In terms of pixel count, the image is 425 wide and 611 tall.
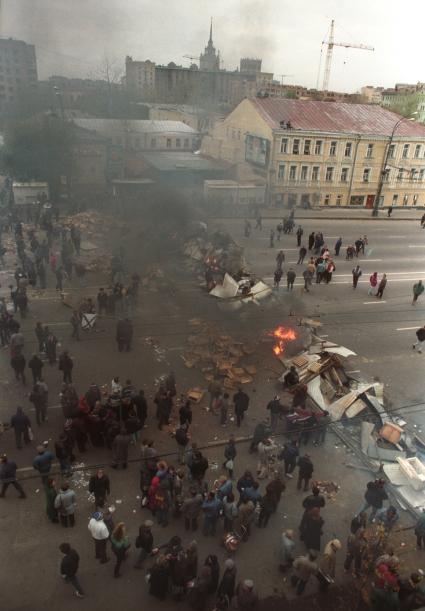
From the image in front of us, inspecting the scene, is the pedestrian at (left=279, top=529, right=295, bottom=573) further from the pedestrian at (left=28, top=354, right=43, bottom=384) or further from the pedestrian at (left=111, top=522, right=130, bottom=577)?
the pedestrian at (left=28, top=354, right=43, bottom=384)

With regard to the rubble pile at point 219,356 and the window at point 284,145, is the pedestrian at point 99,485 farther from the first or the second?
the window at point 284,145

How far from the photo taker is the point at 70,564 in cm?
683

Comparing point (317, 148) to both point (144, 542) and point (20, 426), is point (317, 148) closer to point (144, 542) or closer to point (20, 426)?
point (20, 426)

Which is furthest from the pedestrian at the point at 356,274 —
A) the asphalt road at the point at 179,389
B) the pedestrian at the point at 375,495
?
the pedestrian at the point at 375,495

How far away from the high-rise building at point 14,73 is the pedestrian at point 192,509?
46723 millimetres

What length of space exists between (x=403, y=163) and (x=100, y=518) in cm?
3974

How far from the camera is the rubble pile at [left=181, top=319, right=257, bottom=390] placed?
43.7ft

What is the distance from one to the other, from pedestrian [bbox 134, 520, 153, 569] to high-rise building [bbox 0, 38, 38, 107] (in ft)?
155

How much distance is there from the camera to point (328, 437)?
11188 millimetres

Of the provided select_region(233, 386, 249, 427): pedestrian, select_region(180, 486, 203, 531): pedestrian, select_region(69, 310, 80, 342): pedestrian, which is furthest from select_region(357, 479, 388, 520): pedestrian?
select_region(69, 310, 80, 342): pedestrian

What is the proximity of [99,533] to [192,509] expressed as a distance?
163 cm

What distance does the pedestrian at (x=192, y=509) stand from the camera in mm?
8070

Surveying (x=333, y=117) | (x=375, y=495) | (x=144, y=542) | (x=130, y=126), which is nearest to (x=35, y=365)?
(x=144, y=542)

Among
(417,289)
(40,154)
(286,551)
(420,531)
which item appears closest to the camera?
(286,551)
